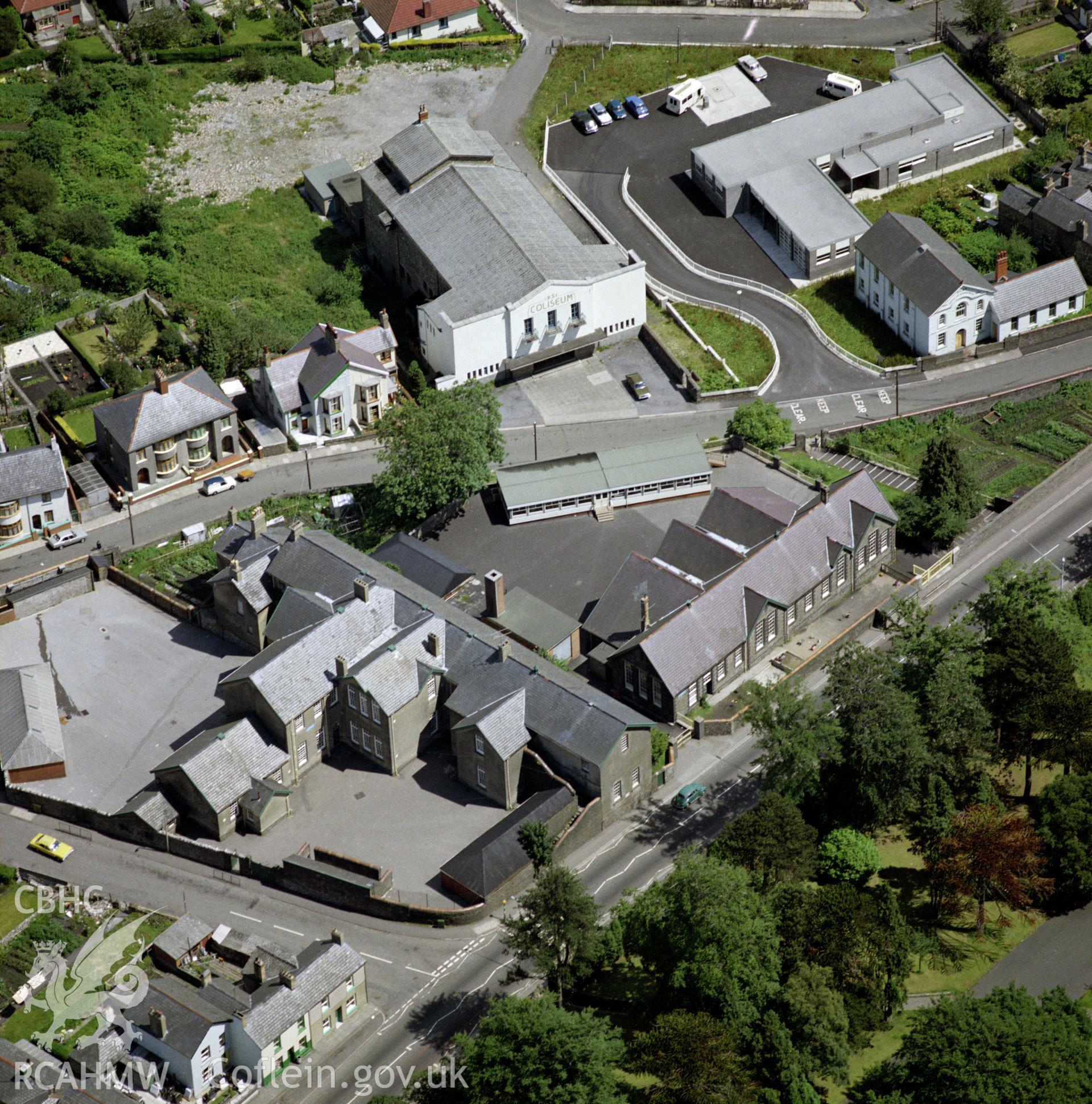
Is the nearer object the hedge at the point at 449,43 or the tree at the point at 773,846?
the tree at the point at 773,846

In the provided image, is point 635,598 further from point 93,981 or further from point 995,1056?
point 93,981

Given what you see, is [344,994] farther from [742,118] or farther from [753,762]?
[742,118]

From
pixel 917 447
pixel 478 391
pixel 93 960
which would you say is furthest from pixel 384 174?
pixel 93 960

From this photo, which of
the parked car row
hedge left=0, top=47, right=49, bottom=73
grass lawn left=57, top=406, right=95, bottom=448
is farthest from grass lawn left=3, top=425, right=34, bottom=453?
the parked car row

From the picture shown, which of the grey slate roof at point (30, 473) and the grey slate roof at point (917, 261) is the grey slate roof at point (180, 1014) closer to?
the grey slate roof at point (30, 473)

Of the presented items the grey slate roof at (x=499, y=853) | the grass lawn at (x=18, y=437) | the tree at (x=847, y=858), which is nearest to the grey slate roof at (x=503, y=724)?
the grey slate roof at (x=499, y=853)

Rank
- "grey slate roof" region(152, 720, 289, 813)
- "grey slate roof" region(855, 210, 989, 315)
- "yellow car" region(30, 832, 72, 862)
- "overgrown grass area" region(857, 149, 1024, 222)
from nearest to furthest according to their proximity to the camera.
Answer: "yellow car" region(30, 832, 72, 862) → "grey slate roof" region(152, 720, 289, 813) → "grey slate roof" region(855, 210, 989, 315) → "overgrown grass area" region(857, 149, 1024, 222)
